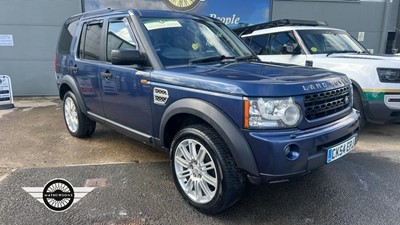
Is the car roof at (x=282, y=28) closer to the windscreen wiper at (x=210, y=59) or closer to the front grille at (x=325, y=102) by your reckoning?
the windscreen wiper at (x=210, y=59)

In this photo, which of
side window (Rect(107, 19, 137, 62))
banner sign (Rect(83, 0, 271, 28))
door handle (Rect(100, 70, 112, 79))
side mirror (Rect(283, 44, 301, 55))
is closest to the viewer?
side window (Rect(107, 19, 137, 62))

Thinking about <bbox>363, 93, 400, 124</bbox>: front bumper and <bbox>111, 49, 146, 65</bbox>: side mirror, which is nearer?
<bbox>111, 49, 146, 65</bbox>: side mirror

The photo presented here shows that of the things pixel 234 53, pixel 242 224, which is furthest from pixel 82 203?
pixel 234 53

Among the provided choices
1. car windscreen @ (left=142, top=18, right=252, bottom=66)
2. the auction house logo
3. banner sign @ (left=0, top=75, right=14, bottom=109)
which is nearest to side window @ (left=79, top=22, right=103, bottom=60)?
car windscreen @ (left=142, top=18, right=252, bottom=66)

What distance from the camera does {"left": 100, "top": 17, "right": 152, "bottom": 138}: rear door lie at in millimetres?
3383

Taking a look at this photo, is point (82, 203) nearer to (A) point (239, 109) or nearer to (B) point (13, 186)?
(B) point (13, 186)

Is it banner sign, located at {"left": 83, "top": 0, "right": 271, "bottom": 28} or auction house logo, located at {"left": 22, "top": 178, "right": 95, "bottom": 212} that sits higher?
banner sign, located at {"left": 83, "top": 0, "right": 271, "bottom": 28}

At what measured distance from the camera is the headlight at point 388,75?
466 centimetres

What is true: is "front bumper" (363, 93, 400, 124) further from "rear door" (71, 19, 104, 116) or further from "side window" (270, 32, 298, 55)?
"rear door" (71, 19, 104, 116)

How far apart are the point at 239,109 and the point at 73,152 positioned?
3.00 metres

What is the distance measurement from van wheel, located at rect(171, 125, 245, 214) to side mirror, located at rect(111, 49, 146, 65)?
2.89 feet

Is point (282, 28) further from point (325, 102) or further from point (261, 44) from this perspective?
point (325, 102)

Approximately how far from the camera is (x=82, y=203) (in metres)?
3.11

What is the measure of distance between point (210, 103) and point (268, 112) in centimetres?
50
